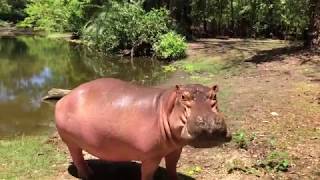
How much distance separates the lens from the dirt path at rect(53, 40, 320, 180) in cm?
613

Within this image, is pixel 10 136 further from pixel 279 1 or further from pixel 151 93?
pixel 279 1

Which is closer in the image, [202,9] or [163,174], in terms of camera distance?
[163,174]

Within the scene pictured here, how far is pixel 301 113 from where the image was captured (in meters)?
8.91

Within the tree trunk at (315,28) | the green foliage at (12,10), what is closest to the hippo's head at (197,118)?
the tree trunk at (315,28)

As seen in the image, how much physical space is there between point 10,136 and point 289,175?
5.79m

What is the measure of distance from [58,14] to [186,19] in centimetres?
1352

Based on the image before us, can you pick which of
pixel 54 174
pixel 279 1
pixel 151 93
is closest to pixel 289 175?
pixel 151 93

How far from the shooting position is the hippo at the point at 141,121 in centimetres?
409

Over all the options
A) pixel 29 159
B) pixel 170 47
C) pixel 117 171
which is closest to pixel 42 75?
pixel 170 47

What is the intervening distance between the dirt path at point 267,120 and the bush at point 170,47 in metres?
3.45

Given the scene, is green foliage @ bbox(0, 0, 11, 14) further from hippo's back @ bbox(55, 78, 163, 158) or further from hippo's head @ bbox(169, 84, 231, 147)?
hippo's head @ bbox(169, 84, 231, 147)

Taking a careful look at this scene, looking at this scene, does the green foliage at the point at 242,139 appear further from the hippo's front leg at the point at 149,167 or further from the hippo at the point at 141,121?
the hippo's front leg at the point at 149,167

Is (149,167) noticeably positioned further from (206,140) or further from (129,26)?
(129,26)

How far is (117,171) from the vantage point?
5.97 meters
